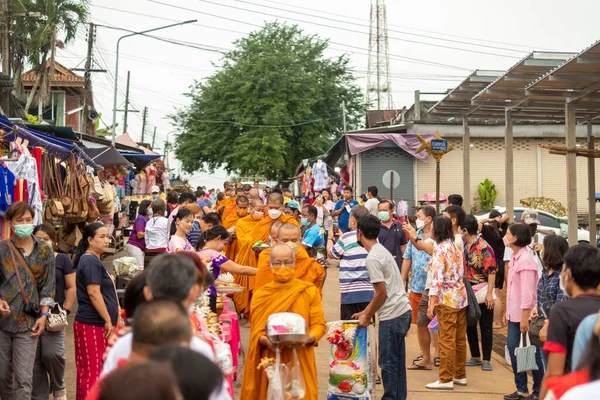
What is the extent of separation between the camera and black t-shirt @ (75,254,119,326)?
682cm

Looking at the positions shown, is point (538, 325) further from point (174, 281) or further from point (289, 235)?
point (174, 281)

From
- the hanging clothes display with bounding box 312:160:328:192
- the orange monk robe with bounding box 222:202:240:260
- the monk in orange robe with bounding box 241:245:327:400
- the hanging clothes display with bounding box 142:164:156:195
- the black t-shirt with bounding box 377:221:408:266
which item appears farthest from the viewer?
the hanging clothes display with bounding box 312:160:328:192

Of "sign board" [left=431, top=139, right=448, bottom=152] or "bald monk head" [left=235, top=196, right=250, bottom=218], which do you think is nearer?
"bald monk head" [left=235, top=196, right=250, bottom=218]

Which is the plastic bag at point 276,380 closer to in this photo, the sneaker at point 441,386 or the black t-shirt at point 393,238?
the sneaker at point 441,386

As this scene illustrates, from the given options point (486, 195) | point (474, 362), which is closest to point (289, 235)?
point (474, 362)

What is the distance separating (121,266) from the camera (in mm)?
8977

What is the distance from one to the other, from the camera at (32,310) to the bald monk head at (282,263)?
1969mm

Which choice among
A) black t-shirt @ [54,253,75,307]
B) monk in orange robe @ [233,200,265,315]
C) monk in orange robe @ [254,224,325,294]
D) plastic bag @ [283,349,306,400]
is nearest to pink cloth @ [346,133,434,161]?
monk in orange robe @ [233,200,265,315]

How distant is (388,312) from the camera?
23.4ft

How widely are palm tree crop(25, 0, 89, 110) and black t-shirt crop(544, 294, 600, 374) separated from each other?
3233 centimetres

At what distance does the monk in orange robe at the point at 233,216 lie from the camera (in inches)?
476

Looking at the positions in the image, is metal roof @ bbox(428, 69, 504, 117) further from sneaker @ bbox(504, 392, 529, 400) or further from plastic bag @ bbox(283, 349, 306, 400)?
plastic bag @ bbox(283, 349, 306, 400)

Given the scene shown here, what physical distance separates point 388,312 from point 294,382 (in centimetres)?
157

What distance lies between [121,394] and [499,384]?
7.31m
